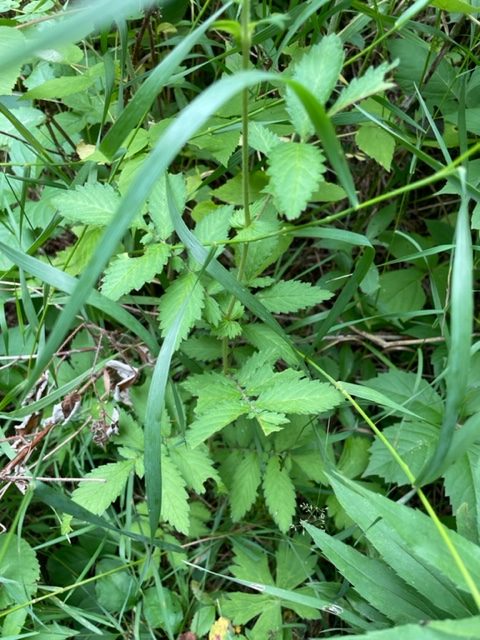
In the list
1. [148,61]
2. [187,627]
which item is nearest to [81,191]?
[148,61]

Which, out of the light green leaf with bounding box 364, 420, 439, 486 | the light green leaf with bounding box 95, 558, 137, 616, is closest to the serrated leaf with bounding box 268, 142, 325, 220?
the light green leaf with bounding box 364, 420, 439, 486

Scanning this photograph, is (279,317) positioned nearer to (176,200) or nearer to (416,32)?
(176,200)

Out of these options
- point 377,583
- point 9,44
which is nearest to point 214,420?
point 377,583

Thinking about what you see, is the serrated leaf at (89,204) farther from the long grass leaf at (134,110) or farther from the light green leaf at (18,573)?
the light green leaf at (18,573)

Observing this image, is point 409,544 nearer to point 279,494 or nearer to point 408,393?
point 279,494

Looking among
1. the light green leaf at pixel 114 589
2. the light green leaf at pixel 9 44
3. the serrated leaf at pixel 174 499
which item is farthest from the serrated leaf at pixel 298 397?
the light green leaf at pixel 9 44

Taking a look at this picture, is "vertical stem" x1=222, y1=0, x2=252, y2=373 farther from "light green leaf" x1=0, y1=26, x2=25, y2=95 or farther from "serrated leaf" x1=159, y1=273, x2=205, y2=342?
"light green leaf" x1=0, y1=26, x2=25, y2=95
